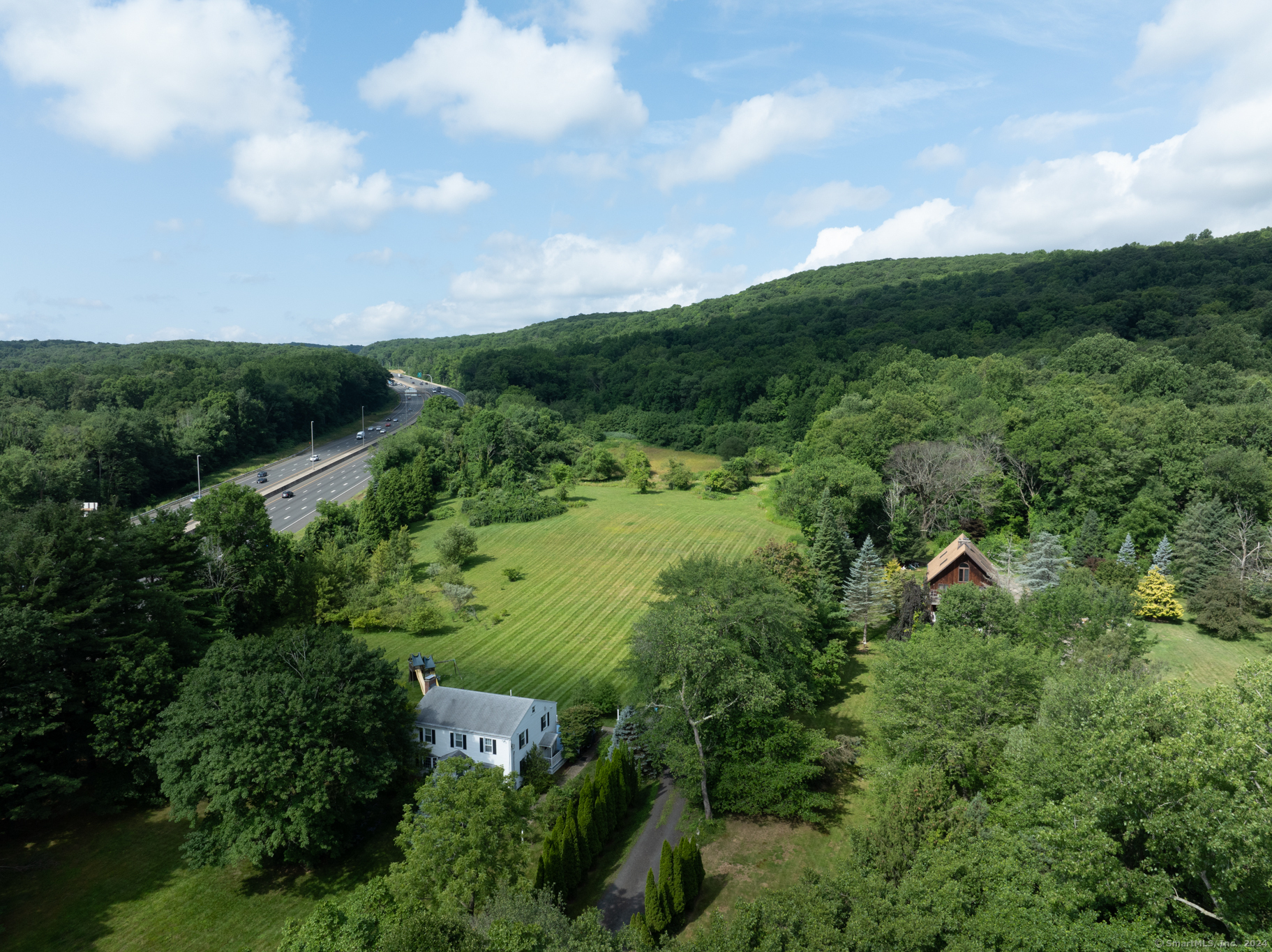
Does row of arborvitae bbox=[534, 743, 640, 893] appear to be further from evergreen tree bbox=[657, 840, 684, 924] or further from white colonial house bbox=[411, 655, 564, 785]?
white colonial house bbox=[411, 655, 564, 785]

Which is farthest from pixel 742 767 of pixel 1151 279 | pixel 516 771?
pixel 1151 279

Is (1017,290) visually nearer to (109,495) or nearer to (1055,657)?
(1055,657)

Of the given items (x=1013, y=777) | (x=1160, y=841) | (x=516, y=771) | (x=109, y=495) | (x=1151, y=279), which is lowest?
(x=516, y=771)

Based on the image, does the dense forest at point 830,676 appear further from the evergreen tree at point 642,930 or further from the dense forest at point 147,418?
the dense forest at point 147,418

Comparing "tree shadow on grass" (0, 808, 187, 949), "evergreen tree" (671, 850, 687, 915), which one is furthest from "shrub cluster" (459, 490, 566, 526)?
"evergreen tree" (671, 850, 687, 915)

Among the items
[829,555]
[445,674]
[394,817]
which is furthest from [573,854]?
[829,555]

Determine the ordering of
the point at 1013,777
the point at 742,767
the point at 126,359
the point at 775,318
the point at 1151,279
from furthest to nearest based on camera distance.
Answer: the point at 775,318 → the point at 126,359 → the point at 1151,279 → the point at 742,767 → the point at 1013,777

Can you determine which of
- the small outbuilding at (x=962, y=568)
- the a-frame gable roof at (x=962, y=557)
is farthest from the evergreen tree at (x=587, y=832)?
the a-frame gable roof at (x=962, y=557)
